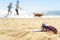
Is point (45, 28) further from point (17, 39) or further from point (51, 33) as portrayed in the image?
point (17, 39)

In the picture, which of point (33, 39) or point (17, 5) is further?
point (17, 5)

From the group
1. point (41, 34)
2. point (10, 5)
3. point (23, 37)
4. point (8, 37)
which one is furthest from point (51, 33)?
point (10, 5)

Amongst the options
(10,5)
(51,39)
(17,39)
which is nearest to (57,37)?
(51,39)

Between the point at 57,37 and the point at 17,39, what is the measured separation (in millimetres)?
1226

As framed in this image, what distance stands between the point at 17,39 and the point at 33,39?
0.56 m

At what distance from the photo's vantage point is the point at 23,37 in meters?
6.03

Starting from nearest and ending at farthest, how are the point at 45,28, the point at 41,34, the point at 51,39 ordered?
the point at 51,39 < the point at 41,34 < the point at 45,28

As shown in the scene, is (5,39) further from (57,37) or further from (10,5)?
(10,5)

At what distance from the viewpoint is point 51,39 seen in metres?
5.49

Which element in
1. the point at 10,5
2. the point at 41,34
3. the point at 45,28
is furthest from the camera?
Answer: the point at 10,5

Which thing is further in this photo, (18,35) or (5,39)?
(18,35)

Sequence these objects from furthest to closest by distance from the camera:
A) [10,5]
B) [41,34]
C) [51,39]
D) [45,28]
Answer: [10,5]
[45,28]
[41,34]
[51,39]

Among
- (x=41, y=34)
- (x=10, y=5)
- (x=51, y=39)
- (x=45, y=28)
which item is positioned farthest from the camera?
(x=10, y=5)

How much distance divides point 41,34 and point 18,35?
A: 0.82 meters
